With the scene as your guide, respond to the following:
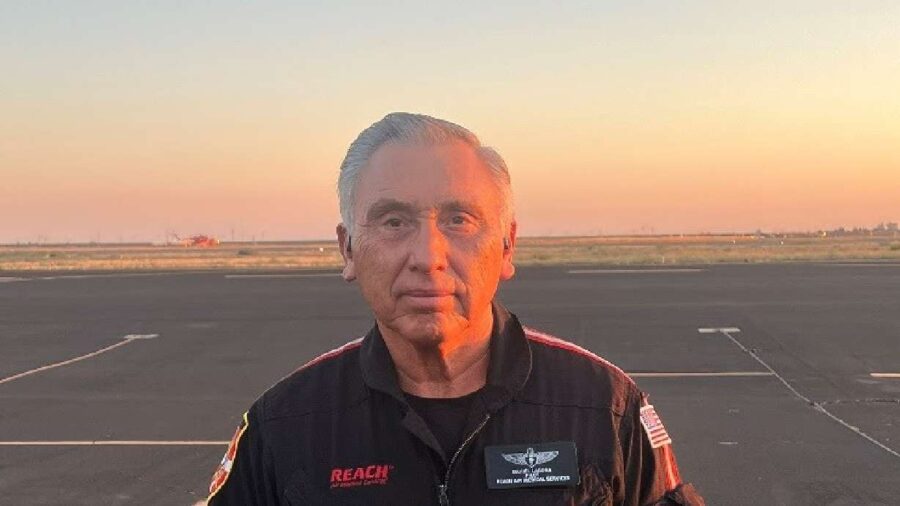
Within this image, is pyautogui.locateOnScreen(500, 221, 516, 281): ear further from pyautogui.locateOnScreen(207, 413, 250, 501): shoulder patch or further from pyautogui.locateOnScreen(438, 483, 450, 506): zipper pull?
pyautogui.locateOnScreen(207, 413, 250, 501): shoulder patch

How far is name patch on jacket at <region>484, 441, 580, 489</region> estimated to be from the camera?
1855mm

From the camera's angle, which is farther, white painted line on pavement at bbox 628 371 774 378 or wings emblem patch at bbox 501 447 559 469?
white painted line on pavement at bbox 628 371 774 378

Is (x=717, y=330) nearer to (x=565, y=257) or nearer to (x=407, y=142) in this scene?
(x=407, y=142)

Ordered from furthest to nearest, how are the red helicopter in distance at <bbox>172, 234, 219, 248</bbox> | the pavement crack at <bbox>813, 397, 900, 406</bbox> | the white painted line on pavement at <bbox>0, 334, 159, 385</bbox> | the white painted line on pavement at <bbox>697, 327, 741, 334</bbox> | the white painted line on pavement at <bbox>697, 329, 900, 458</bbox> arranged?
the red helicopter in distance at <bbox>172, 234, 219, 248</bbox> → the white painted line on pavement at <bbox>697, 327, 741, 334</bbox> → the white painted line on pavement at <bbox>0, 334, 159, 385</bbox> → the pavement crack at <bbox>813, 397, 900, 406</bbox> → the white painted line on pavement at <bbox>697, 329, 900, 458</bbox>

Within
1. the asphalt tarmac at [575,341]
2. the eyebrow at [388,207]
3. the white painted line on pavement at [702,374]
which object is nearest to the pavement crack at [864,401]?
the asphalt tarmac at [575,341]

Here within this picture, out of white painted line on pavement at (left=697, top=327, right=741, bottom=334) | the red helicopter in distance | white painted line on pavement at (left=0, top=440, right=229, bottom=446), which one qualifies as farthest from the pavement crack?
the red helicopter in distance

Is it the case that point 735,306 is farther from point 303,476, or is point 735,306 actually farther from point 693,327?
point 303,476

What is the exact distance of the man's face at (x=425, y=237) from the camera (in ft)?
6.11

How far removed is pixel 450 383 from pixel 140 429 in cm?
746

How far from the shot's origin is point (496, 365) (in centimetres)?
199

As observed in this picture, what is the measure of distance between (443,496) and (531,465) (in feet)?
0.72

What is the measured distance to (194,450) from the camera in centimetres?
750

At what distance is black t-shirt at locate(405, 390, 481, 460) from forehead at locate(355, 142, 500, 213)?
0.50 meters

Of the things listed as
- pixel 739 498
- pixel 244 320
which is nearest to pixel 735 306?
pixel 244 320
